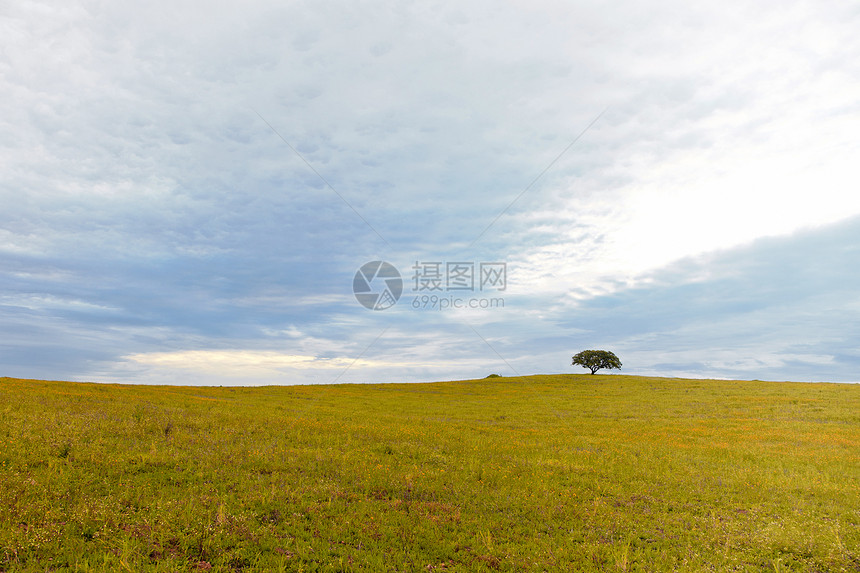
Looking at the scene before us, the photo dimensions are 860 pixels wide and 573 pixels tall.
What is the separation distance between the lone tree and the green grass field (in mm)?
80265

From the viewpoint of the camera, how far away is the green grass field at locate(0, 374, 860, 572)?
9188 millimetres

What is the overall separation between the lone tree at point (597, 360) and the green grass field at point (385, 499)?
3160 inches

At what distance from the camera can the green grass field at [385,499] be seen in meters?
9.19

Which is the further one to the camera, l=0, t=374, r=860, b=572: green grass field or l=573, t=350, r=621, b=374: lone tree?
l=573, t=350, r=621, b=374: lone tree

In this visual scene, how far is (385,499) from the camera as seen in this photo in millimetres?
12508

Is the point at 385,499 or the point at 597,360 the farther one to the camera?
the point at 597,360

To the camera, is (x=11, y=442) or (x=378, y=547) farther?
(x=11, y=442)

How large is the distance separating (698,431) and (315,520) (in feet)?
96.2

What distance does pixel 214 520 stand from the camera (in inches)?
390

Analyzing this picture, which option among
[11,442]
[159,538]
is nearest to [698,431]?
[159,538]

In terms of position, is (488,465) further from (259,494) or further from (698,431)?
(698,431)

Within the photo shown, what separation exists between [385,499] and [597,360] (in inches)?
3889

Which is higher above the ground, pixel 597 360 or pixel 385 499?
pixel 597 360

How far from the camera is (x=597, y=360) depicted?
10181 cm
